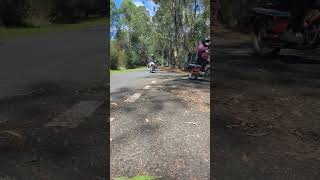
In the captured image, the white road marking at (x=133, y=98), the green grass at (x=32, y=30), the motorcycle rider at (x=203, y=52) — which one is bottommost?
the white road marking at (x=133, y=98)

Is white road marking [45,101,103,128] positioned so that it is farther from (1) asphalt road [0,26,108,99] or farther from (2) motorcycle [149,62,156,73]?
(2) motorcycle [149,62,156,73]

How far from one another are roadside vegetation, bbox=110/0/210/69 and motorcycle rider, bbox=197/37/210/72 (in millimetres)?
37

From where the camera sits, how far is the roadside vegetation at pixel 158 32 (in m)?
4.31

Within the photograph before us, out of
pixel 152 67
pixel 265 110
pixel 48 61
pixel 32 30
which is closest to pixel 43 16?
pixel 32 30

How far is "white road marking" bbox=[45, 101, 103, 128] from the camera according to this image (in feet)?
14.3

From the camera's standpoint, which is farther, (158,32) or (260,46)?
(158,32)

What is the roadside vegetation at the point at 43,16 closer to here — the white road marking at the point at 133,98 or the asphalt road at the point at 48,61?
the asphalt road at the point at 48,61

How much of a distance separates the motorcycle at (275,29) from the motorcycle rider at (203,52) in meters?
0.28

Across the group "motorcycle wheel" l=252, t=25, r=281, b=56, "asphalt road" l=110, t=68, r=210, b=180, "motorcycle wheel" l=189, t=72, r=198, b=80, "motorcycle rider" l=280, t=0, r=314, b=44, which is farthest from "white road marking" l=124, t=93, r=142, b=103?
"motorcycle rider" l=280, t=0, r=314, b=44

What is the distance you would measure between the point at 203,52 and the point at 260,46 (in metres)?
0.34

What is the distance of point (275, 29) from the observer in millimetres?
4199

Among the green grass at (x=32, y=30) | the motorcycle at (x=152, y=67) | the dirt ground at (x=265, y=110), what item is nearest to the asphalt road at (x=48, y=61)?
the green grass at (x=32, y=30)

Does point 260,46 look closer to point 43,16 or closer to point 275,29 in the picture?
point 275,29

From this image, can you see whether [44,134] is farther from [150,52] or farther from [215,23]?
[215,23]
